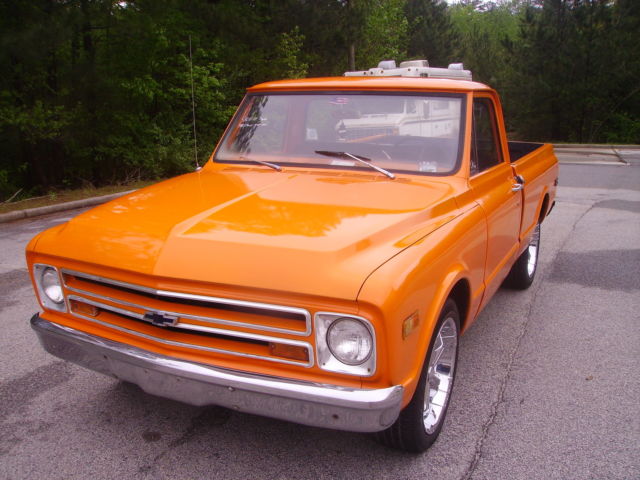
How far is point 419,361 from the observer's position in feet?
8.02

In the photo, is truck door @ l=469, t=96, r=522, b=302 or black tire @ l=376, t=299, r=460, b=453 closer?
black tire @ l=376, t=299, r=460, b=453

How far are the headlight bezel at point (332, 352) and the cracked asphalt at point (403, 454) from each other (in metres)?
0.72

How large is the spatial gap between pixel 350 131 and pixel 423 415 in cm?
188

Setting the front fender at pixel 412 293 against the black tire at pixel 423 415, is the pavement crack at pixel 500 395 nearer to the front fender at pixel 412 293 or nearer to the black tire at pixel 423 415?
the black tire at pixel 423 415

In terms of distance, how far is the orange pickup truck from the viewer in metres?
2.26

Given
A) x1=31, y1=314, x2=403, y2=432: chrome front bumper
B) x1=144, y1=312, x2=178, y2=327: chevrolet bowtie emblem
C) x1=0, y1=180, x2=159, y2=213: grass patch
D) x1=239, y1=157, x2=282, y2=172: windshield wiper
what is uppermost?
x1=239, y1=157, x2=282, y2=172: windshield wiper

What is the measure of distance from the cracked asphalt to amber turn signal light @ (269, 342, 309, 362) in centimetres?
70

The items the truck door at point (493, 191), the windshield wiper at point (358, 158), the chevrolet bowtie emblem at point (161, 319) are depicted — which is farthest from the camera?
the truck door at point (493, 191)

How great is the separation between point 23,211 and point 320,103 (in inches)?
282

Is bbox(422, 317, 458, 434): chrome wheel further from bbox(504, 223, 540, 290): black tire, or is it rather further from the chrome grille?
bbox(504, 223, 540, 290): black tire

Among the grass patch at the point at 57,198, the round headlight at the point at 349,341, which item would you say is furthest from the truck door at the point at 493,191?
the grass patch at the point at 57,198

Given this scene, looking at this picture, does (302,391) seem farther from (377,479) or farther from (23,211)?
(23,211)

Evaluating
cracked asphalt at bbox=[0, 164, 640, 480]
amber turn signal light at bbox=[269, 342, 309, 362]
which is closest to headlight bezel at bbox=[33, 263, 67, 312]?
cracked asphalt at bbox=[0, 164, 640, 480]

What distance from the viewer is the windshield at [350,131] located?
359 cm
